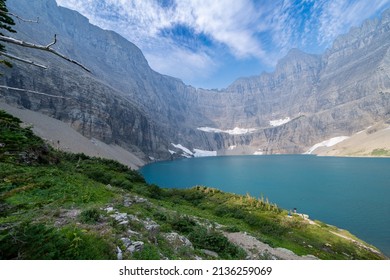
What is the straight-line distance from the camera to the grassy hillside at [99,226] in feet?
17.0

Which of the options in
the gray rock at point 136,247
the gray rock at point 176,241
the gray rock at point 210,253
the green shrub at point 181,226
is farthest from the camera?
the green shrub at point 181,226

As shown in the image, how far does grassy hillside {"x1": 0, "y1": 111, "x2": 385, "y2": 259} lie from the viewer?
5.19 metres

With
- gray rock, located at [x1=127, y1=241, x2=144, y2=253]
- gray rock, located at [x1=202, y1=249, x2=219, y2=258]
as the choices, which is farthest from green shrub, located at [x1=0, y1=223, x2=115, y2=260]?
gray rock, located at [x1=202, y1=249, x2=219, y2=258]

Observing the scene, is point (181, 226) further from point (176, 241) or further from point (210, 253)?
point (210, 253)

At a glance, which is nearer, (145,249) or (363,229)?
(145,249)

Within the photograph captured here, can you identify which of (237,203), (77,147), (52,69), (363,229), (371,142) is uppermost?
(52,69)

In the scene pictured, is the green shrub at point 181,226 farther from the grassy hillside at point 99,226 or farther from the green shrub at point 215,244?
the green shrub at point 215,244

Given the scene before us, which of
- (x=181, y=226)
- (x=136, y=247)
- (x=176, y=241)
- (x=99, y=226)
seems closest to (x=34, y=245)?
(x=136, y=247)

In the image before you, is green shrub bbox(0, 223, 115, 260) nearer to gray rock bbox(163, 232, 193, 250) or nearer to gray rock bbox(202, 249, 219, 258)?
gray rock bbox(163, 232, 193, 250)

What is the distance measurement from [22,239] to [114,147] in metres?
148

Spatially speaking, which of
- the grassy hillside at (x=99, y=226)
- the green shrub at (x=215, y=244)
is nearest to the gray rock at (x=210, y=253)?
the grassy hillside at (x=99, y=226)

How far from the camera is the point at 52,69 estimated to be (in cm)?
13512
